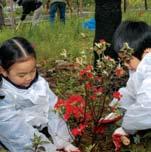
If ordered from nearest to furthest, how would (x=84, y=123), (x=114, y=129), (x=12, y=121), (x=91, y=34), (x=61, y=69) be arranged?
(x=12, y=121)
(x=84, y=123)
(x=114, y=129)
(x=61, y=69)
(x=91, y=34)

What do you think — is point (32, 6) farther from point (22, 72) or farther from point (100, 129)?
point (22, 72)

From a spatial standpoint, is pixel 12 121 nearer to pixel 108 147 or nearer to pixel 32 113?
pixel 32 113

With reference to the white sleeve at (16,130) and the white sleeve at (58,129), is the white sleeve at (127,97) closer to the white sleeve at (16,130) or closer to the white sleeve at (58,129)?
the white sleeve at (58,129)

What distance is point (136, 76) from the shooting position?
9.31ft

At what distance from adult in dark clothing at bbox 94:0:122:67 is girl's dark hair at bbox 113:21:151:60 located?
1116 mm

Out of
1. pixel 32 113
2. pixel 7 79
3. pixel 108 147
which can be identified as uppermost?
pixel 7 79

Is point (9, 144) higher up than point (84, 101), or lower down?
lower down

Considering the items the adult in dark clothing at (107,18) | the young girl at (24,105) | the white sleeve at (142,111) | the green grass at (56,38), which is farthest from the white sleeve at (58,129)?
the green grass at (56,38)

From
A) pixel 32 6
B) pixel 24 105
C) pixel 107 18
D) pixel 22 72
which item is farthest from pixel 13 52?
pixel 32 6

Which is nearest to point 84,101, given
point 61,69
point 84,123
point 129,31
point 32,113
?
point 84,123

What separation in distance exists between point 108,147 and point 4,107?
2.40 ft

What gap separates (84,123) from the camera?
9.92 feet

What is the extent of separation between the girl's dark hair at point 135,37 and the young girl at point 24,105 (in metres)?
0.57

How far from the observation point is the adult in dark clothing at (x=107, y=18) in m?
4.23
